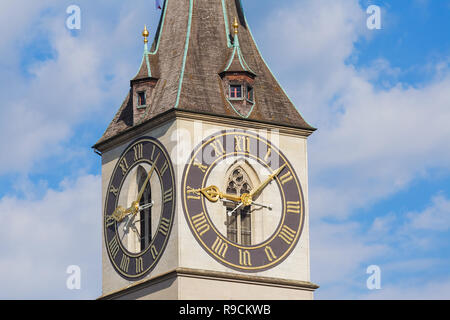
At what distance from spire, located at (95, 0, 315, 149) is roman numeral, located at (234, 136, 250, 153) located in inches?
26.5

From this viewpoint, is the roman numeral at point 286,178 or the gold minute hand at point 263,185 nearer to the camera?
the gold minute hand at point 263,185

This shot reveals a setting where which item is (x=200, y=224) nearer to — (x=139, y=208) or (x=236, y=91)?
(x=139, y=208)

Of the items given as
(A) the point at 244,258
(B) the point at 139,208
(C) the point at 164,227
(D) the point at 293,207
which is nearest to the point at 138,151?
(B) the point at 139,208

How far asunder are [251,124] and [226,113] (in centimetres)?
90

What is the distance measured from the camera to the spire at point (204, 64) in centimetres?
6781

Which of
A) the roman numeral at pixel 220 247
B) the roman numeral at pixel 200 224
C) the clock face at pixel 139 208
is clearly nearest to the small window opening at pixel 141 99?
the clock face at pixel 139 208

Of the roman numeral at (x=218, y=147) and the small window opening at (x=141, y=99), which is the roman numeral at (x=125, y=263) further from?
the small window opening at (x=141, y=99)

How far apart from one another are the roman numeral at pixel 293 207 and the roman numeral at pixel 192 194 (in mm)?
3179

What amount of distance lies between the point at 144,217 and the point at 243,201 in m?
3.16

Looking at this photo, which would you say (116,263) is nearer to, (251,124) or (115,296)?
(115,296)

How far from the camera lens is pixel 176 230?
2581 inches
